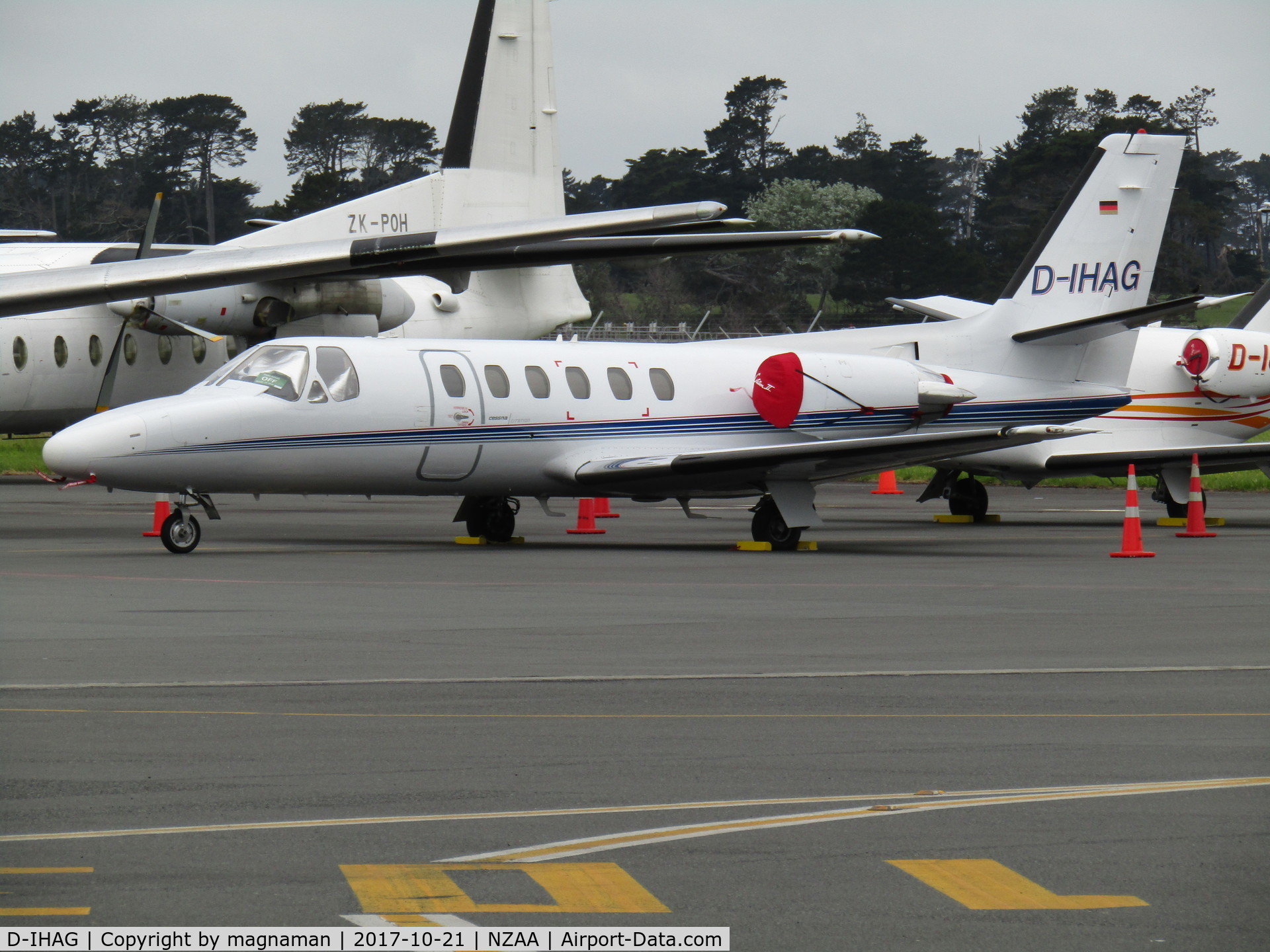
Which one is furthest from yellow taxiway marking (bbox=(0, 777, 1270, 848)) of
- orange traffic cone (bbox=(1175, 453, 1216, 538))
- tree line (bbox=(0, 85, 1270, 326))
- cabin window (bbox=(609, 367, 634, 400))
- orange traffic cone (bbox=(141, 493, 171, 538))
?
tree line (bbox=(0, 85, 1270, 326))

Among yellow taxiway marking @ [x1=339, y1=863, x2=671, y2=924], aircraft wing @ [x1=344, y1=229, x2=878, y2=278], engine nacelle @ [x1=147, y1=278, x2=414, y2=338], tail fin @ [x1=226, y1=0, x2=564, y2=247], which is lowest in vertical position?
yellow taxiway marking @ [x1=339, y1=863, x2=671, y2=924]

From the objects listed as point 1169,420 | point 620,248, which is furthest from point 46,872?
point 1169,420

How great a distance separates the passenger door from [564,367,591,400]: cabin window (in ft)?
4.04

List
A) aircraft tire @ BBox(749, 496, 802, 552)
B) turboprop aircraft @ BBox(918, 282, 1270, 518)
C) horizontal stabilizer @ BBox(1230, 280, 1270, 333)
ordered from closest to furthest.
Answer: aircraft tire @ BBox(749, 496, 802, 552) → turboprop aircraft @ BBox(918, 282, 1270, 518) → horizontal stabilizer @ BBox(1230, 280, 1270, 333)

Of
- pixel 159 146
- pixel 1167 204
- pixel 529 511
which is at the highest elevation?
pixel 159 146

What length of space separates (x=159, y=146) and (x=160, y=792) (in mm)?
64128

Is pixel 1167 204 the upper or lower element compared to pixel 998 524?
upper

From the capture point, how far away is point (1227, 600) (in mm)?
12992

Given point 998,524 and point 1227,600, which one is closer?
point 1227,600

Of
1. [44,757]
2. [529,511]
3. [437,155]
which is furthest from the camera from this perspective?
[437,155]

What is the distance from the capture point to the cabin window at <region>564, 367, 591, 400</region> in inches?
736

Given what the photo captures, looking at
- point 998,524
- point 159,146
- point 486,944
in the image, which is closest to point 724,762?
point 486,944

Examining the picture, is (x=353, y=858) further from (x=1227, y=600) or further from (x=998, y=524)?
(x=998, y=524)

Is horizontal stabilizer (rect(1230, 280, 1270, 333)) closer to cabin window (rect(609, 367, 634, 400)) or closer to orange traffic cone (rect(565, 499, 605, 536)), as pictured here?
orange traffic cone (rect(565, 499, 605, 536))
